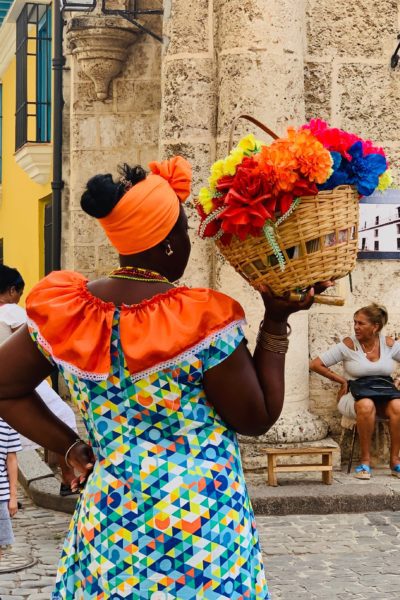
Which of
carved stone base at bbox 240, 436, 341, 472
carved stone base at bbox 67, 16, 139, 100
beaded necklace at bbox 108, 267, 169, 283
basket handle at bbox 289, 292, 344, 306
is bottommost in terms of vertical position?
carved stone base at bbox 240, 436, 341, 472

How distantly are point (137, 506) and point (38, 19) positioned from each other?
1301cm

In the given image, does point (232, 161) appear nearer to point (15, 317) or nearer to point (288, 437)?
point (15, 317)

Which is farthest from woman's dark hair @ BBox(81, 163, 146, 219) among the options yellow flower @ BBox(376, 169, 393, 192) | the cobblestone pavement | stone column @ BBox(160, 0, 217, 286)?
stone column @ BBox(160, 0, 217, 286)

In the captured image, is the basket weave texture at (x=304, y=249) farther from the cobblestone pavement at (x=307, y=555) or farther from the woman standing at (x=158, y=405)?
the cobblestone pavement at (x=307, y=555)

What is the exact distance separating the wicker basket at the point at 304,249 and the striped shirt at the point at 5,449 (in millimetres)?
2871

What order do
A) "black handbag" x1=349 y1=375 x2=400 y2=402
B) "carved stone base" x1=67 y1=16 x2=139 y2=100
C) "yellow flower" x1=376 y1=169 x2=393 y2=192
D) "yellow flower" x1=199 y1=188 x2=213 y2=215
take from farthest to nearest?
1. "carved stone base" x1=67 y1=16 x2=139 y2=100
2. "black handbag" x1=349 y1=375 x2=400 y2=402
3. "yellow flower" x1=376 y1=169 x2=393 y2=192
4. "yellow flower" x1=199 y1=188 x2=213 y2=215

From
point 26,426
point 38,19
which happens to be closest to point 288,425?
point 26,426

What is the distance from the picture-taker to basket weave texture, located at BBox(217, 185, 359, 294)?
10.4 feet

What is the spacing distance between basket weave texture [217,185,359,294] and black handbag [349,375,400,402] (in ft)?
17.9

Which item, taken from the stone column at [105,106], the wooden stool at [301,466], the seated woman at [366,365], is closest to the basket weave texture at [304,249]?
the wooden stool at [301,466]

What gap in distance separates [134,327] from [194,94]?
233 inches

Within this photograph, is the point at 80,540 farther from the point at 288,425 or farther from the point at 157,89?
the point at 157,89

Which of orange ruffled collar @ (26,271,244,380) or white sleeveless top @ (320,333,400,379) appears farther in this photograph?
white sleeveless top @ (320,333,400,379)

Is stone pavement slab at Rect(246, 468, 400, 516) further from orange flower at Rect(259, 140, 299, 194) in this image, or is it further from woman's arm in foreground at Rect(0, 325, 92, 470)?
orange flower at Rect(259, 140, 299, 194)
